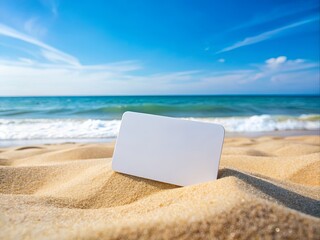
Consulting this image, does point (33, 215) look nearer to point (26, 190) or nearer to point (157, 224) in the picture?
point (157, 224)

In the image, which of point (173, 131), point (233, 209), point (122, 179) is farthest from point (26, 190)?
point (233, 209)

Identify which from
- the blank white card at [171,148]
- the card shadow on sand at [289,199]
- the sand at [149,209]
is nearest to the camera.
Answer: the sand at [149,209]

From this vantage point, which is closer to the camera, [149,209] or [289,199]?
[149,209]

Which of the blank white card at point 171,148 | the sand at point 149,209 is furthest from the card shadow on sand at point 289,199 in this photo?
the blank white card at point 171,148

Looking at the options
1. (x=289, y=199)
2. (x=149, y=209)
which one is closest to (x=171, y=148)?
(x=149, y=209)

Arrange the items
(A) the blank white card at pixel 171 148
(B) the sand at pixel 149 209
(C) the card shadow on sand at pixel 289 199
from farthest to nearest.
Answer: (A) the blank white card at pixel 171 148 → (C) the card shadow on sand at pixel 289 199 → (B) the sand at pixel 149 209

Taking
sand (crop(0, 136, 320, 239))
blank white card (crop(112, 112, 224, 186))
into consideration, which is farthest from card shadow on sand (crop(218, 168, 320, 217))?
blank white card (crop(112, 112, 224, 186))

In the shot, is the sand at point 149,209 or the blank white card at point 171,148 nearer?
the sand at point 149,209

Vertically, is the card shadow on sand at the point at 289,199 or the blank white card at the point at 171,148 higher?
the blank white card at the point at 171,148

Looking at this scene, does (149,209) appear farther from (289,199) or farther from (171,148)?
(289,199)

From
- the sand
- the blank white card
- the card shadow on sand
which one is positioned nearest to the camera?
the sand

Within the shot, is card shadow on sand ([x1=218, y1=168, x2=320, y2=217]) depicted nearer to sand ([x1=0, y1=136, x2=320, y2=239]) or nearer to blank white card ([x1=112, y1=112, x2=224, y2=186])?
sand ([x1=0, y1=136, x2=320, y2=239])

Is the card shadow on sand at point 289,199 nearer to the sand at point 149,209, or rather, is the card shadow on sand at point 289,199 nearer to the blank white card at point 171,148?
the sand at point 149,209

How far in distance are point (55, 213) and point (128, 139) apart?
1.49 ft
